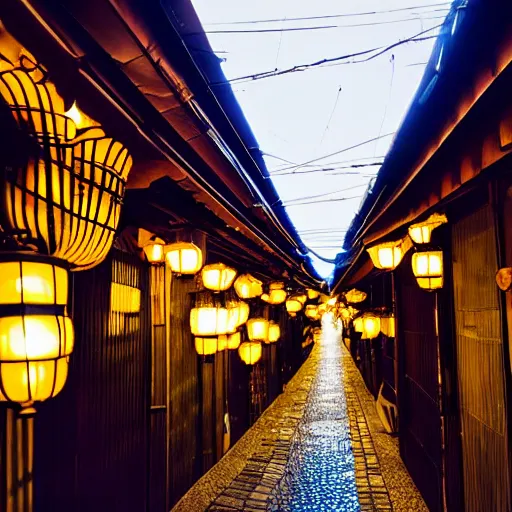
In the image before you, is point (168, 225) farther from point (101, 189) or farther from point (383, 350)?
point (383, 350)

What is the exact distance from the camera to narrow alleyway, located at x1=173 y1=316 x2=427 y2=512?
1127 centimetres

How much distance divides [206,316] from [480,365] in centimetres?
556

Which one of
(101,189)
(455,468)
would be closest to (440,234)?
(455,468)

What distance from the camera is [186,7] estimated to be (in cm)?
591

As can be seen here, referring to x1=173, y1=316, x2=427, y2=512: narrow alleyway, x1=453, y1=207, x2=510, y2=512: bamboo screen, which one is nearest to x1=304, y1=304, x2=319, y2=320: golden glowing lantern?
x1=173, y1=316, x2=427, y2=512: narrow alleyway

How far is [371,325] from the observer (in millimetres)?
19000

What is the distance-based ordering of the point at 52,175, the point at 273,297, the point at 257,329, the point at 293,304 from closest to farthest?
the point at 52,175 → the point at 257,329 → the point at 273,297 → the point at 293,304

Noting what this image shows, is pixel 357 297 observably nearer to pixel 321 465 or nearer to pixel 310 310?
pixel 321 465

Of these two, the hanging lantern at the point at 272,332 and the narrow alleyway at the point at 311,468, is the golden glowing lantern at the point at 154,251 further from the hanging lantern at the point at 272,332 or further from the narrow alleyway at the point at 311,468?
the hanging lantern at the point at 272,332

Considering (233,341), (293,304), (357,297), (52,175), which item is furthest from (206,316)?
(357,297)

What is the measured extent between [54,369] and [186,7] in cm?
429

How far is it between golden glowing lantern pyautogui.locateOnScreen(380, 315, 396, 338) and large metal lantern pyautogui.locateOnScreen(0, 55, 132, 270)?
1210 cm

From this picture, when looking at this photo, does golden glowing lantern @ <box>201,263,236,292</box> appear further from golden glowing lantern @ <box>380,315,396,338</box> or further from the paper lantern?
the paper lantern

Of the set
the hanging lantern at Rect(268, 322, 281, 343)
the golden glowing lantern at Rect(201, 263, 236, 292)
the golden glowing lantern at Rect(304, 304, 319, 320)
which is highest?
the golden glowing lantern at Rect(201, 263, 236, 292)
